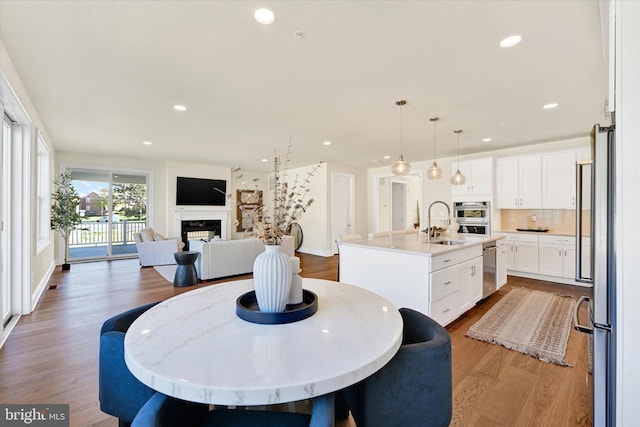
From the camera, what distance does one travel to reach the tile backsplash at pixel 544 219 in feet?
16.4

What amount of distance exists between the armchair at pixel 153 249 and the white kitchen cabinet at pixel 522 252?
22.0ft

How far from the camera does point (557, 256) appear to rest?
4.66 meters

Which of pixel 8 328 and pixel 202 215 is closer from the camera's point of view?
pixel 8 328

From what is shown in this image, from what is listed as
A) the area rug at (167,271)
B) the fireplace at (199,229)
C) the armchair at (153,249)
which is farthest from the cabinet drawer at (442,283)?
the fireplace at (199,229)

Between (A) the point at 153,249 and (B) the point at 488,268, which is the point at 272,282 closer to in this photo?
(B) the point at 488,268

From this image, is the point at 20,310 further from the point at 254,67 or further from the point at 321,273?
the point at 321,273

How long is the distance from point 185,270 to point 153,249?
6.72ft

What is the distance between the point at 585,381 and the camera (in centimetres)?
204

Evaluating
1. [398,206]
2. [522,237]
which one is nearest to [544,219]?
[522,237]

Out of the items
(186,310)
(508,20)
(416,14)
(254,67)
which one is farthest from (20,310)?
(508,20)

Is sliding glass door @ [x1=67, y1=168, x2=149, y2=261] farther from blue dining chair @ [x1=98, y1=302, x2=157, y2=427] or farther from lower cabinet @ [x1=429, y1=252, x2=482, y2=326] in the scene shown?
lower cabinet @ [x1=429, y1=252, x2=482, y2=326]

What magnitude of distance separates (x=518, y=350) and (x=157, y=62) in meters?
4.12
